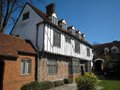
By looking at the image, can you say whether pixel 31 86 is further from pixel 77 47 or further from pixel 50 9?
pixel 77 47

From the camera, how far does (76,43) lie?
86.5 ft

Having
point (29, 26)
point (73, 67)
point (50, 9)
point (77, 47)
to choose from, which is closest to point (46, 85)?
point (29, 26)

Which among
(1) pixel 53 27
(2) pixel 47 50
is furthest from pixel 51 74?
(1) pixel 53 27

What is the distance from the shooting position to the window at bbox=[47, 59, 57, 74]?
18.5 meters

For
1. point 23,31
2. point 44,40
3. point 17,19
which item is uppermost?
point 17,19

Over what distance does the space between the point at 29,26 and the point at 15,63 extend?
21.5ft

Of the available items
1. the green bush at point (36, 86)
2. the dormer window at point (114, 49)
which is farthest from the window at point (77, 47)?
the dormer window at point (114, 49)

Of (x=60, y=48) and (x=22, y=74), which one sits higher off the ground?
(x=60, y=48)

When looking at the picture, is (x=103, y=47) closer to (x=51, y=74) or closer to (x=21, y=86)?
(x=51, y=74)

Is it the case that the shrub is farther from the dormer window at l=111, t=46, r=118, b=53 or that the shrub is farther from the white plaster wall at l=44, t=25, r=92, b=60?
the dormer window at l=111, t=46, r=118, b=53

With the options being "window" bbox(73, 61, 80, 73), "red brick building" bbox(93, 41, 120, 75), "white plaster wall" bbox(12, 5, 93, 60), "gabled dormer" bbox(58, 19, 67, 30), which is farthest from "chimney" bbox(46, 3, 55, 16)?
"red brick building" bbox(93, 41, 120, 75)

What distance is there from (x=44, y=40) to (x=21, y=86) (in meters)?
5.62

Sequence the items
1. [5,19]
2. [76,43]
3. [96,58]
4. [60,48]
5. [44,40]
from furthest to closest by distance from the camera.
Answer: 1. [96,58]
2. [76,43]
3. [5,19]
4. [60,48]
5. [44,40]

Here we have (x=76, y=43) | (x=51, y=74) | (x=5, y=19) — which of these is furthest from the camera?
(x=76, y=43)
